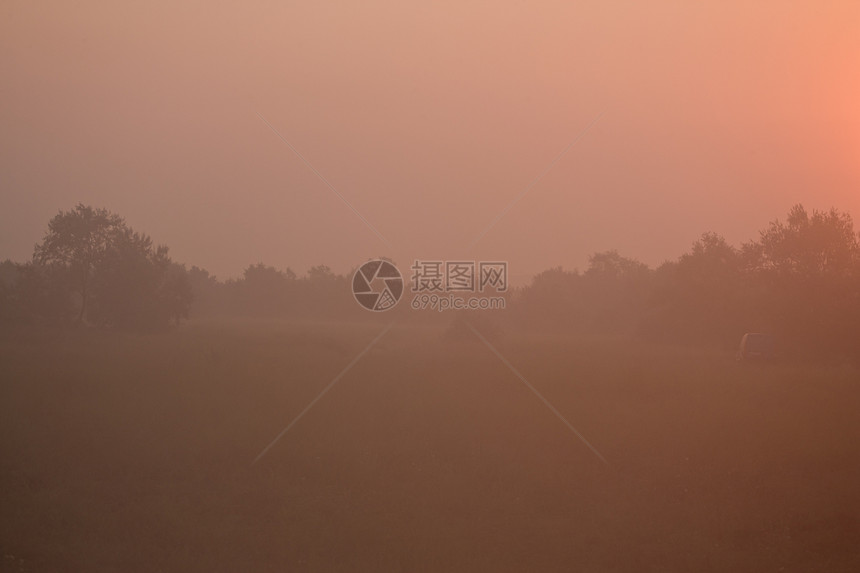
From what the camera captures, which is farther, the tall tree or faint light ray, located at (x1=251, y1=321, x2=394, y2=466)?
the tall tree

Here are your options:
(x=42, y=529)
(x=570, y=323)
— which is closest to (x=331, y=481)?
(x=42, y=529)

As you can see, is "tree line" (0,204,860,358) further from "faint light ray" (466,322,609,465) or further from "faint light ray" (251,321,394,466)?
"faint light ray" (251,321,394,466)

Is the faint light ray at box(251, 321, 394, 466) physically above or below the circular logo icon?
below

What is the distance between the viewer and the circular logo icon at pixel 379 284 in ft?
170

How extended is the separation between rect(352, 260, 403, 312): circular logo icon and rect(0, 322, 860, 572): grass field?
30499 mm

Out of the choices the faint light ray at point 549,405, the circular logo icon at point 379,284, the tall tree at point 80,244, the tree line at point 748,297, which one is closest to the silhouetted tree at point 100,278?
the tall tree at point 80,244

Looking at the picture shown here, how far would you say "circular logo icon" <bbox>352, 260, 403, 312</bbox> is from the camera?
51844mm

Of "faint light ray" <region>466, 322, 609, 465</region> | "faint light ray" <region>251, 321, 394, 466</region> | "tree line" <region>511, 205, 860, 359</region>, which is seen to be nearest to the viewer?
"faint light ray" <region>251, 321, 394, 466</region>

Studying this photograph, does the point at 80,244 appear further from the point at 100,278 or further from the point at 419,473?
the point at 419,473

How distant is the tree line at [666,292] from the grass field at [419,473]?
11.2 metres

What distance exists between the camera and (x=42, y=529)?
9625mm

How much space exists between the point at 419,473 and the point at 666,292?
41.5 m

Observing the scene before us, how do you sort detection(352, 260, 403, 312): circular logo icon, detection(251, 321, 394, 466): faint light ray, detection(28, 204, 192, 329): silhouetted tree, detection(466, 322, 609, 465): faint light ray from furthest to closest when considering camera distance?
detection(352, 260, 403, 312): circular logo icon
detection(28, 204, 192, 329): silhouetted tree
detection(466, 322, 609, 465): faint light ray
detection(251, 321, 394, 466): faint light ray

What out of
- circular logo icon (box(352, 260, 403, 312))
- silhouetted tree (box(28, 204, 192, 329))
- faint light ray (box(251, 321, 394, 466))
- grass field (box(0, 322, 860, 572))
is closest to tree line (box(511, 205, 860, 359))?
grass field (box(0, 322, 860, 572))
